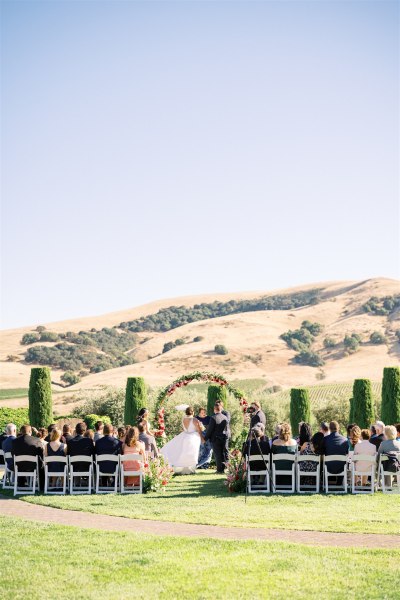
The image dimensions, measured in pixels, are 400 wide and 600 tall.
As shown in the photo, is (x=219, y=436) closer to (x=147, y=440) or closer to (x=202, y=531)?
(x=147, y=440)

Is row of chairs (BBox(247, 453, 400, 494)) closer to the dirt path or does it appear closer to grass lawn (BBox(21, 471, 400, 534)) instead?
grass lawn (BBox(21, 471, 400, 534))

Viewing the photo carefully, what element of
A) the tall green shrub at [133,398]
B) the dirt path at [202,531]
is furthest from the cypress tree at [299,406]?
the dirt path at [202,531]

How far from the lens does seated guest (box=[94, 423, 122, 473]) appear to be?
1512cm

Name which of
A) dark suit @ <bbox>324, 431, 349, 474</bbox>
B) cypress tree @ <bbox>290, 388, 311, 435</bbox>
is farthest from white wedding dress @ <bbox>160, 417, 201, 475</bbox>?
cypress tree @ <bbox>290, 388, 311, 435</bbox>

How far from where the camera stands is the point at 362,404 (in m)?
30.3

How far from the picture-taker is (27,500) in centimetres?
1395

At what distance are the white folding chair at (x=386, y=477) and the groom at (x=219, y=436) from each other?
479 cm

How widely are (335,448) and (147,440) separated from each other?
421 centimetres

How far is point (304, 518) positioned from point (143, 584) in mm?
4258

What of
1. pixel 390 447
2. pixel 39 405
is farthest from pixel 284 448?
pixel 39 405

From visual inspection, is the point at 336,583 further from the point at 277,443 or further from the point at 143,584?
the point at 277,443

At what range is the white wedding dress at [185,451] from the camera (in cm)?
1936

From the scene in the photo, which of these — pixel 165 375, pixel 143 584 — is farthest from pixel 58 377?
→ pixel 143 584

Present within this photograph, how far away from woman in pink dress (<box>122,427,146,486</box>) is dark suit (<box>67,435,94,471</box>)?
692mm
